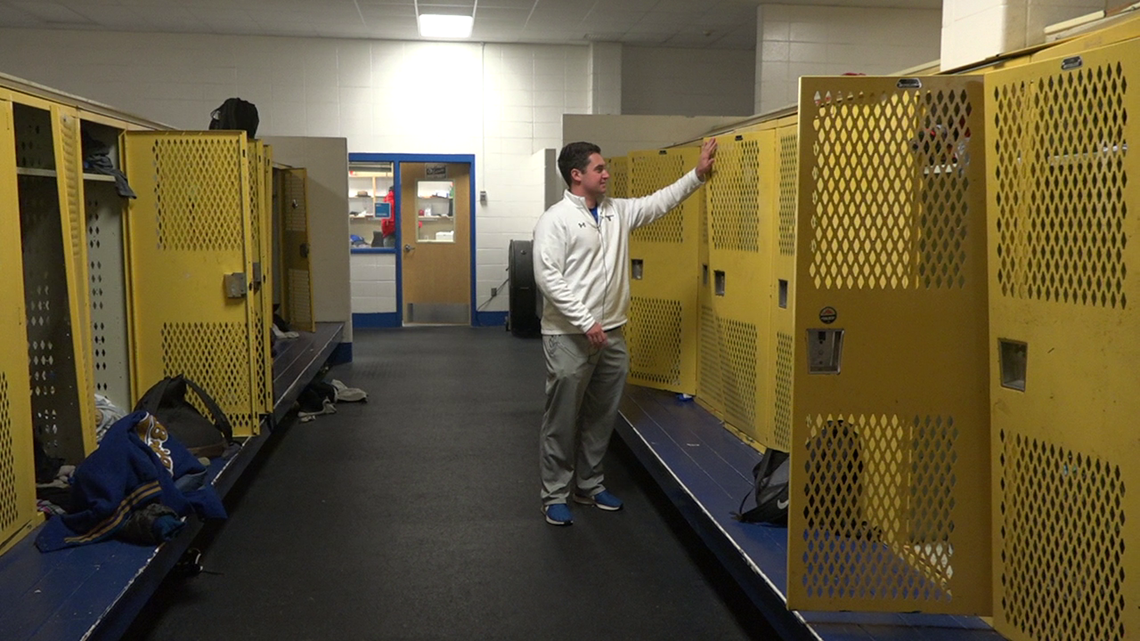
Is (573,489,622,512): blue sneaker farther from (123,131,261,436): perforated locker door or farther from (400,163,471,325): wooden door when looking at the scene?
(400,163,471,325): wooden door

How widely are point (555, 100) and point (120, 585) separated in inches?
321

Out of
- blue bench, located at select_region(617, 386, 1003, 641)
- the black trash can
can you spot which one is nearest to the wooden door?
the black trash can

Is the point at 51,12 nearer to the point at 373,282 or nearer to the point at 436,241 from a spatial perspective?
the point at 373,282

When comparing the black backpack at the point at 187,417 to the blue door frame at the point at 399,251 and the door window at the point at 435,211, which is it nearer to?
the blue door frame at the point at 399,251

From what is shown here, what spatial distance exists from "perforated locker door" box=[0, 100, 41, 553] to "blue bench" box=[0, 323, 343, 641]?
0.11 m

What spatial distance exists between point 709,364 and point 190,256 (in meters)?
2.53

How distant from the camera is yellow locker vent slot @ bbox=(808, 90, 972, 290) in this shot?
220 cm

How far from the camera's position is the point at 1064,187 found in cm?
196

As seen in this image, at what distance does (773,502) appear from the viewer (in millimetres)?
3014

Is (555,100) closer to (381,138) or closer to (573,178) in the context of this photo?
(381,138)

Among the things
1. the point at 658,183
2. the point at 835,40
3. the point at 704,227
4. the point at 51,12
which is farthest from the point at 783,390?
the point at 51,12

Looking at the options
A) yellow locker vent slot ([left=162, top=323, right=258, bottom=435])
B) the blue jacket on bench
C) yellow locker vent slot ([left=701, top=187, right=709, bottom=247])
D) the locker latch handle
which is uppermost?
yellow locker vent slot ([left=701, top=187, right=709, bottom=247])

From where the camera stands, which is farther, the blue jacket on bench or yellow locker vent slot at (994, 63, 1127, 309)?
the blue jacket on bench

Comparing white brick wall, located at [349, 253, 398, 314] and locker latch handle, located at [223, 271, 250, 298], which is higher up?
locker latch handle, located at [223, 271, 250, 298]
